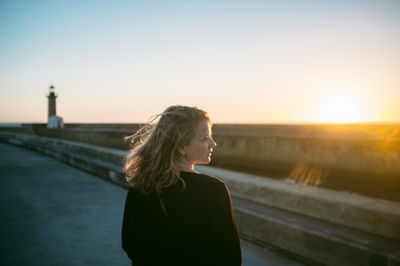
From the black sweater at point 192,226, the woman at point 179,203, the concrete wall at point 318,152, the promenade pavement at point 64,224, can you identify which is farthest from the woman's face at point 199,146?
the concrete wall at point 318,152

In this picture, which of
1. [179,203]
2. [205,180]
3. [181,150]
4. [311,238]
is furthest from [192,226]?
[311,238]

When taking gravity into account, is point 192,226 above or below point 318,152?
below

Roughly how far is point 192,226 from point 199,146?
399 mm

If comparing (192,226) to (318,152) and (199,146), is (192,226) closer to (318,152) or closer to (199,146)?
(199,146)

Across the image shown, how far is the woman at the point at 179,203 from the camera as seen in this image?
1.45 m

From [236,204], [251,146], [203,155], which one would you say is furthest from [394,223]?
[251,146]

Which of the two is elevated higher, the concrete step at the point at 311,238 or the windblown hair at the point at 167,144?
the windblown hair at the point at 167,144

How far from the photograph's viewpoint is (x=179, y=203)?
1464mm

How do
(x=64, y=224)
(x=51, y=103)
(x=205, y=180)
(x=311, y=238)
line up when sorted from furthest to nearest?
(x=51, y=103)
(x=64, y=224)
(x=311, y=238)
(x=205, y=180)

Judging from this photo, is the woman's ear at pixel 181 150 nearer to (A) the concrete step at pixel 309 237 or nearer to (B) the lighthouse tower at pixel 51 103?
(A) the concrete step at pixel 309 237

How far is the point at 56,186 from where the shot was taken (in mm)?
7539

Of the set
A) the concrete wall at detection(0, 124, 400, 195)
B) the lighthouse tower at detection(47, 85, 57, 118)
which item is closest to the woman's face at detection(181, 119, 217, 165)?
the concrete wall at detection(0, 124, 400, 195)

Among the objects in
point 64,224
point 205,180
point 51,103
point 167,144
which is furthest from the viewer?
point 51,103

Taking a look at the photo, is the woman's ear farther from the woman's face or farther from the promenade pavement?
the promenade pavement
